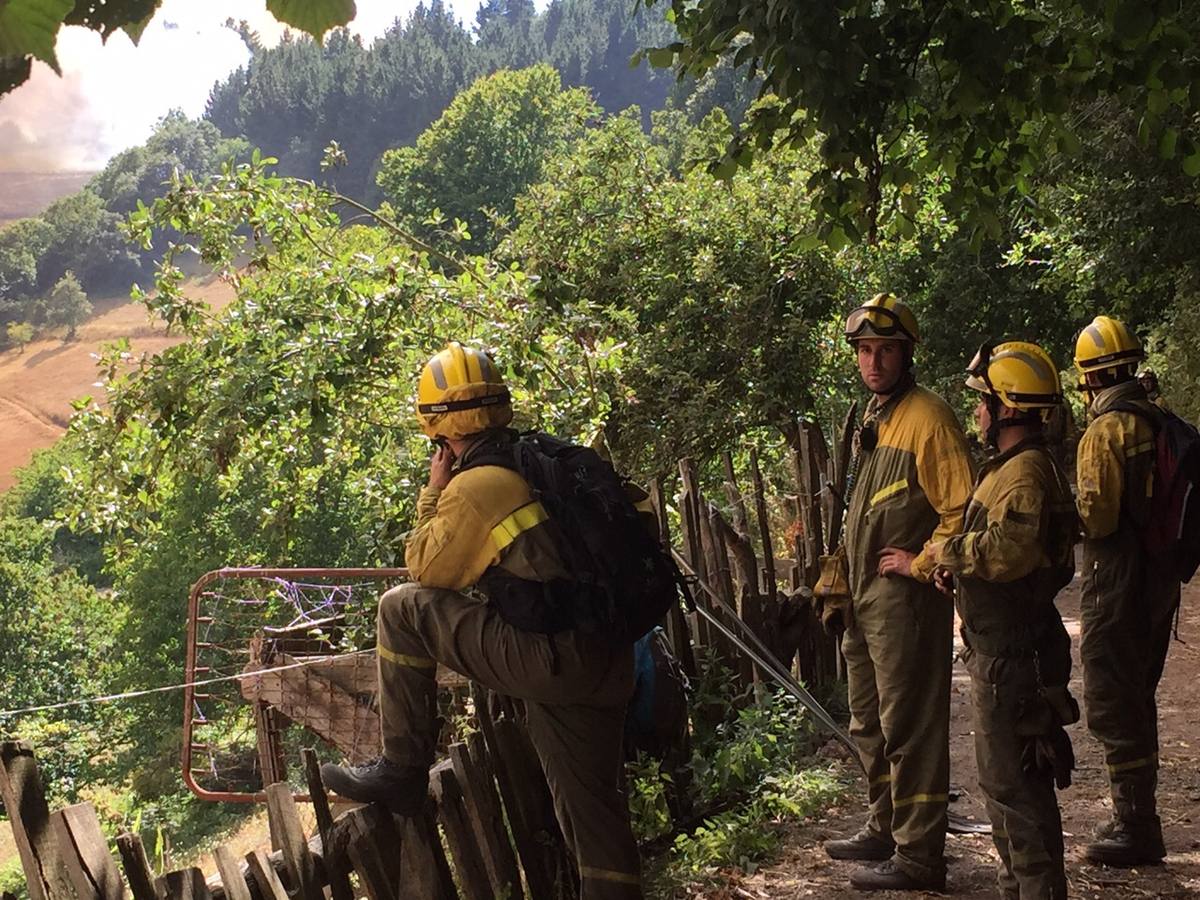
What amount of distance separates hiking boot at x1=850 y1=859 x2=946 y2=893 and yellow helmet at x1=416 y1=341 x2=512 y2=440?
196 cm

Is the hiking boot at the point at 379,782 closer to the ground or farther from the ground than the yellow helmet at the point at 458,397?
closer to the ground

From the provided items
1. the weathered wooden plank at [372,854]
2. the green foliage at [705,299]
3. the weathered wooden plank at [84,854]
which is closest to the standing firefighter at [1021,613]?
the weathered wooden plank at [372,854]

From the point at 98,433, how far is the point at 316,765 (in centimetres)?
652

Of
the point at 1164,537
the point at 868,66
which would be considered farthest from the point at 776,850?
the point at 868,66

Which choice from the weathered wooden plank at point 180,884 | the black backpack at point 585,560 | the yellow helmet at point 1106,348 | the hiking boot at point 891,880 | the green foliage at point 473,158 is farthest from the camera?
the green foliage at point 473,158

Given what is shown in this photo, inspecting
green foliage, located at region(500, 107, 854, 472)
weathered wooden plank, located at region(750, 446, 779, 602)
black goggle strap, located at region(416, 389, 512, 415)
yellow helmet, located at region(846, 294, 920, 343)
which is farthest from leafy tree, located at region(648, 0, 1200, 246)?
green foliage, located at region(500, 107, 854, 472)

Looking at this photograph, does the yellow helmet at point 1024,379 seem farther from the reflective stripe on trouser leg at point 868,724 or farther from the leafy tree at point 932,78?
the reflective stripe on trouser leg at point 868,724

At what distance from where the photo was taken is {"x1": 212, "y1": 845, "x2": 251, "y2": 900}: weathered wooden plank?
3002 millimetres

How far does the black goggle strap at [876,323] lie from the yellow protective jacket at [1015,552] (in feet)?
2.08

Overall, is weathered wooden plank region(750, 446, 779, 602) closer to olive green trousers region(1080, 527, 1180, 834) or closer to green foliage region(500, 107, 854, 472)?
olive green trousers region(1080, 527, 1180, 834)

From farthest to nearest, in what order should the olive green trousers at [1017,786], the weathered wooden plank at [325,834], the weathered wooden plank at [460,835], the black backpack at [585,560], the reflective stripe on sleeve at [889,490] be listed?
the reflective stripe on sleeve at [889,490] < the weathered wooden plank at [460,835] < the olive green trousers at [1017,786] < the weathered wooden plank at [325,834] < the black backpack at [585,560]

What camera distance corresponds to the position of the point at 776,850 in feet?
15.3

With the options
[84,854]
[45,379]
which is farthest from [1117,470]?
[45,379]

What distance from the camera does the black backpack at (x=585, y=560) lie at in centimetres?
314
